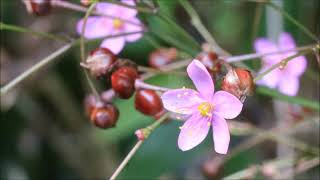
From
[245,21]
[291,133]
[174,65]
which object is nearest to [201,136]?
[174,65]

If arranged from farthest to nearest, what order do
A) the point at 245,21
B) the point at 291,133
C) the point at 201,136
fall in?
the point at 245,21
the point at 291,133
the point at 201,136

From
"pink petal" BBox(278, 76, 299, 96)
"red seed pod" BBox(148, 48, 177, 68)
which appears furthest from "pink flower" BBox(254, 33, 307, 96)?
"red seed pod" BBox(148, 48, 177, 68)

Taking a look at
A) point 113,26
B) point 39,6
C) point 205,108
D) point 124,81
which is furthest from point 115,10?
point 205,108

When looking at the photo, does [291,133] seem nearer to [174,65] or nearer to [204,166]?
[204,166]

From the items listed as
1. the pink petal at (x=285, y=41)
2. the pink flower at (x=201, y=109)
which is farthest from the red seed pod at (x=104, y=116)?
the pink petal at (x=285, y=41)

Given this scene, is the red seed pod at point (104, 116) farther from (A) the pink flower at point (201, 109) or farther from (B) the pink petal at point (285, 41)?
(B) the pink petal at point (285, 41)

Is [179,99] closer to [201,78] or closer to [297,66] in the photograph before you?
[201,78]
